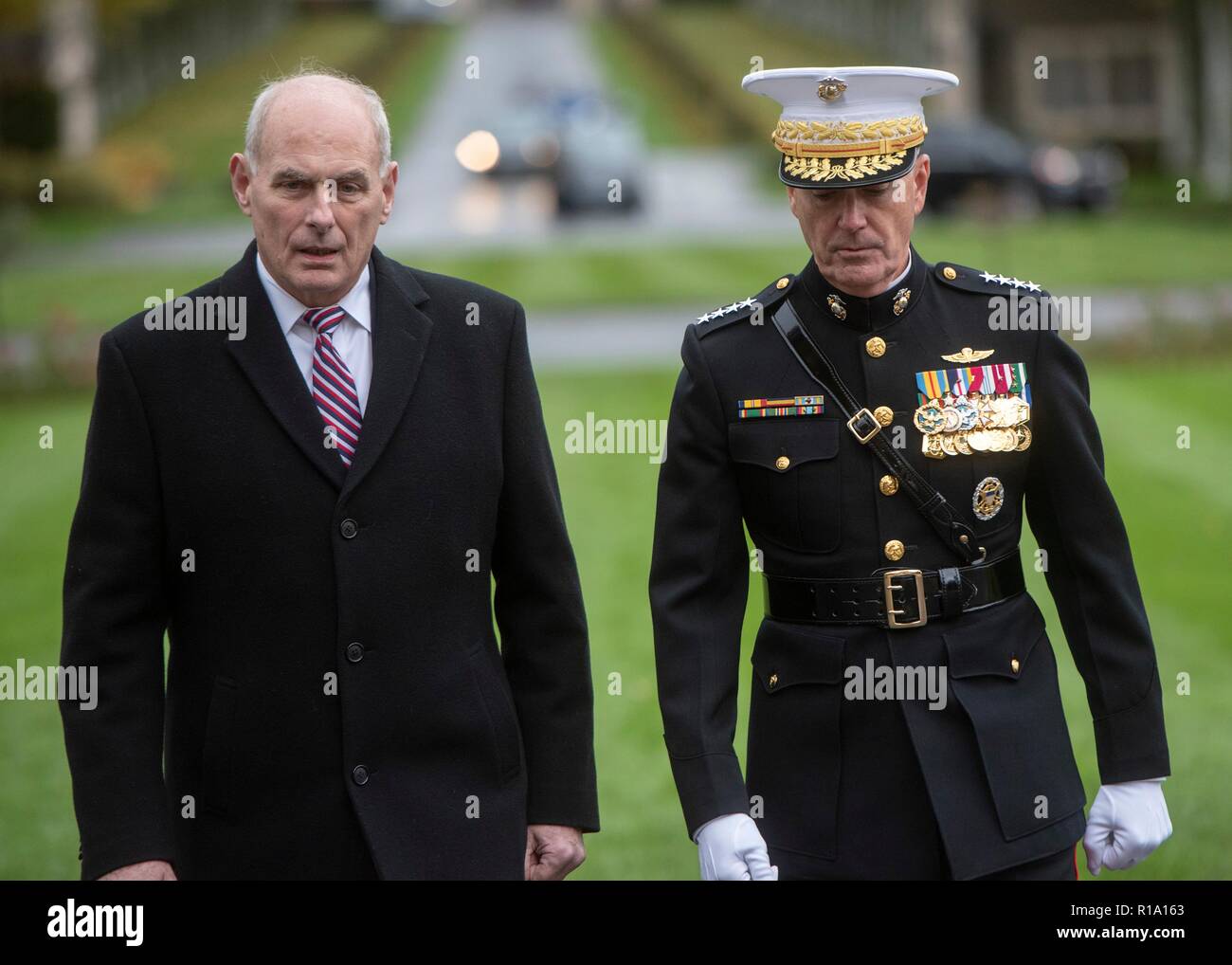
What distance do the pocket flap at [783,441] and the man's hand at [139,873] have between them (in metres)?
1.52

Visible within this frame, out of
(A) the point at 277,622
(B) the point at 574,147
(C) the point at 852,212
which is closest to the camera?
(A) the point at 277,622

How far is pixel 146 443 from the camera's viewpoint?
3766 mm

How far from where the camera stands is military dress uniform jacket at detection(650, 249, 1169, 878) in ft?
12.8

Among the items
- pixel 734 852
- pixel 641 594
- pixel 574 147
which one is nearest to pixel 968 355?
pixel 734 852

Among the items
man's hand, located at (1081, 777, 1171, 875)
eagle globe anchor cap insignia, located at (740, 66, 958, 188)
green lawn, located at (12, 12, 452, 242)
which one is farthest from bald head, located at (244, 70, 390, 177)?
green lawn, located at (12, 12, 452, 242)

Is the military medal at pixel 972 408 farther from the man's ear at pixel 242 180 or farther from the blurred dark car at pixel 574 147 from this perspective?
the blurred dark car at pixel 574 147

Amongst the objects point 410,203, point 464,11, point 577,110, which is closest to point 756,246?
point 410,203

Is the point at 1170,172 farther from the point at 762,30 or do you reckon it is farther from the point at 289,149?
the point at 289,149

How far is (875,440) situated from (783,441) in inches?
8.0

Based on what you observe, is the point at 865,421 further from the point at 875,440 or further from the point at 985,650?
the point at 985,650

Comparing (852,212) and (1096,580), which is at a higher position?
(852,212)

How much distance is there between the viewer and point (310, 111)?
12.0 feet

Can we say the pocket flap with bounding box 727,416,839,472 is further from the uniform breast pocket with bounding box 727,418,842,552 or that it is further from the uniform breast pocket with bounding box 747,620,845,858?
the uniform breast pocket with bounding box 747,620,845,858

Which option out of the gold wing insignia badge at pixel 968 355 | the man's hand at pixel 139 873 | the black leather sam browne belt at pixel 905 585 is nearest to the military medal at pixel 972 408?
the gold wing insignia badge at pixel 968 355
